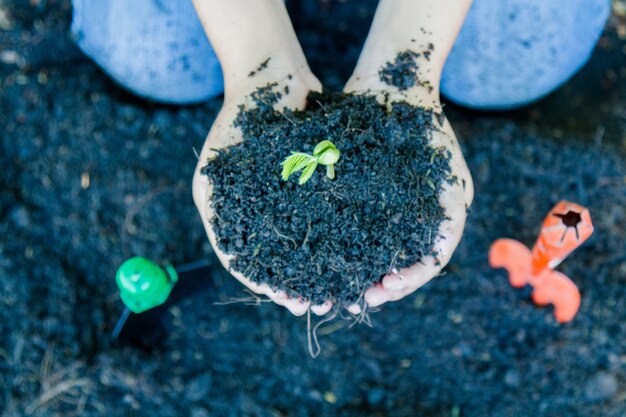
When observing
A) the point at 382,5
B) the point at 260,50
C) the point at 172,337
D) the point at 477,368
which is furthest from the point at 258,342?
the point at 382,5

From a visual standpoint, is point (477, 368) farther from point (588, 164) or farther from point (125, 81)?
point (125, 81)

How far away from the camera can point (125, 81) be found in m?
1.52

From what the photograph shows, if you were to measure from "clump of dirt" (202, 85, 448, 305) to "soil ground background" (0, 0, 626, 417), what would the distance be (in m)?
0.41

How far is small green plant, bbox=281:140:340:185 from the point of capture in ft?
3.06

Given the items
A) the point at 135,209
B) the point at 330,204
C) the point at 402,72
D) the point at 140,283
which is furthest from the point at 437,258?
the point at 135,209

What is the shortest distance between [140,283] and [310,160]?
0.46 meters

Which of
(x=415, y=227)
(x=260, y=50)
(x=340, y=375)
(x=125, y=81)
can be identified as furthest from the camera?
(x=125, y=81)

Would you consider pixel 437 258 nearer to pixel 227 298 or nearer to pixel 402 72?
pixel 402 72

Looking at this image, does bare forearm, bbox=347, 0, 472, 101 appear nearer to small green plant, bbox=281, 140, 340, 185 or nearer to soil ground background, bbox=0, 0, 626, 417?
small green plant, bbox=281, 140, 340, 185

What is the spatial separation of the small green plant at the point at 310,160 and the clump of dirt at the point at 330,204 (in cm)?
7

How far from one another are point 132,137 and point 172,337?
53 cm

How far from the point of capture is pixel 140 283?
3.80 feet

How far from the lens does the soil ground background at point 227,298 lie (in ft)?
4.58

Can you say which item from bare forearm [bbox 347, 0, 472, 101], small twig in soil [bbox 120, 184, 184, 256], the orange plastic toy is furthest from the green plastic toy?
the orange plastic toy
